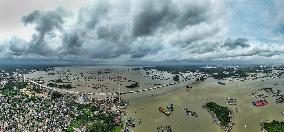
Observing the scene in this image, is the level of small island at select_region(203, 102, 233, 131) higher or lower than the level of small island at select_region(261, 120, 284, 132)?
higher

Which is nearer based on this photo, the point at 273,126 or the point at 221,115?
the point at 273,126

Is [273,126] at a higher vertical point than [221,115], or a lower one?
lower

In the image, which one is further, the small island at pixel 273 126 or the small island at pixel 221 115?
the small island at pixel 221 115

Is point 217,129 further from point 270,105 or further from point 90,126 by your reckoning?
point 270,105

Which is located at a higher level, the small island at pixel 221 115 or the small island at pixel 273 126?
the small island at pixel 221 115
